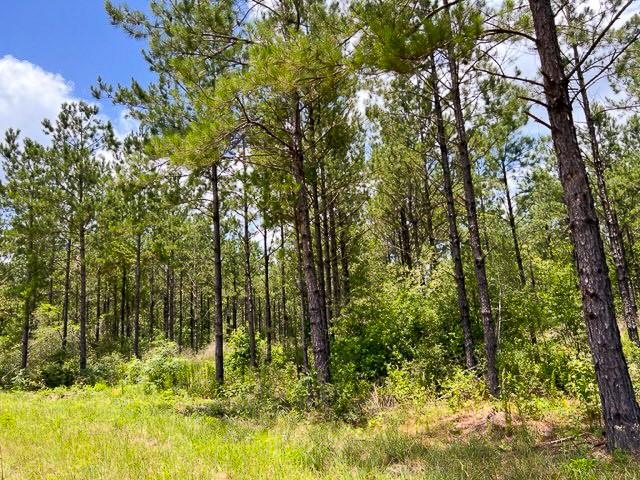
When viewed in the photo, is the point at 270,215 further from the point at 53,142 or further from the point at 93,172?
the point at 53,142

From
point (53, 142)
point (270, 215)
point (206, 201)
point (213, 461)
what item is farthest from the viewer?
point (53, 142)

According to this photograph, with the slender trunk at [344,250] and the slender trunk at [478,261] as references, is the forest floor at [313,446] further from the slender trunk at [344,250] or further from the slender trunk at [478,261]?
the slender trunk at [344,250]

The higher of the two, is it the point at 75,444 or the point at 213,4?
the point at 213,4

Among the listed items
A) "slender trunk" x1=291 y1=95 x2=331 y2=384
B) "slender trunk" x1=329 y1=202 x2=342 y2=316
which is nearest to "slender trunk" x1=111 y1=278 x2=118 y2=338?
"slender trunk" x1=329 y1=202 x2=342 y2=316

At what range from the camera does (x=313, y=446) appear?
16.0ft

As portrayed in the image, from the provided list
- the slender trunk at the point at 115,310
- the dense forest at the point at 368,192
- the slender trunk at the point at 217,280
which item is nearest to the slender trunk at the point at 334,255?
the dense forest at the point at 368,192

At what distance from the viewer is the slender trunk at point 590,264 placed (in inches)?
157

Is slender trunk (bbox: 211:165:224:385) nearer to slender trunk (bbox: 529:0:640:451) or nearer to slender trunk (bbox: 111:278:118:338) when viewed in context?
slender trunk (bbox: 529:0:640:451)

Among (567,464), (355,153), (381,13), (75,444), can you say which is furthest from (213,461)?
(355,153)

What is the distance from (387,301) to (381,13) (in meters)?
8.84

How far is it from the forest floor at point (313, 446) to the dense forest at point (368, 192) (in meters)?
0.56

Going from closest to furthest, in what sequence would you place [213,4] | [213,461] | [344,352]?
[213,461], [213,4], [344,352]

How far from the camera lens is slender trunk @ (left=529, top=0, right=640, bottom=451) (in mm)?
3998

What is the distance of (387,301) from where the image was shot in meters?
12.4
